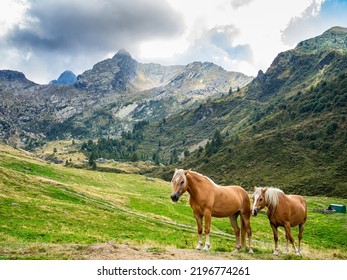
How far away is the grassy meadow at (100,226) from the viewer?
2480cm

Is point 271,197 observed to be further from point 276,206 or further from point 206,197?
point 206,197

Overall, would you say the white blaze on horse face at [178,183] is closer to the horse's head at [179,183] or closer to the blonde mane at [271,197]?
the horse's head at [179,183]

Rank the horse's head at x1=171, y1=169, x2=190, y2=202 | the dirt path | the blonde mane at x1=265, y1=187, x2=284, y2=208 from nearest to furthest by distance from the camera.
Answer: the dirt path
the horse's head at x1=171, y1=169, x2=190, y2=202
the blonde mane at x1=265, y1=187, x2=284, y2=208

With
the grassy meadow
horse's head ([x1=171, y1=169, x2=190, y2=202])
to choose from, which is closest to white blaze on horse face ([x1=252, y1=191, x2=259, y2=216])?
the grassy meadow

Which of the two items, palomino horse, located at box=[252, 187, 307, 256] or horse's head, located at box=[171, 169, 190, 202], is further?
palomino horse, located at box=[252, 187, 307, 256]

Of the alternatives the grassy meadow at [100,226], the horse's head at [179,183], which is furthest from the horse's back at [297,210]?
the horse's head at [179,183]

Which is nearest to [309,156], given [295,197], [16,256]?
[295,197]

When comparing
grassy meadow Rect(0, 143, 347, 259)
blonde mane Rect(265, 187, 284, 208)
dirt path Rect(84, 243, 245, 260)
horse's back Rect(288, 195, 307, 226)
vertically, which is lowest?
grassy meadow Rect(0, 143, 347, 259)

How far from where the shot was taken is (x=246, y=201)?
23375mm

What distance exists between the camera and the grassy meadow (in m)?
24.8

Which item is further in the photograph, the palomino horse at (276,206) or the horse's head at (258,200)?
the palomino horse at (276,206)

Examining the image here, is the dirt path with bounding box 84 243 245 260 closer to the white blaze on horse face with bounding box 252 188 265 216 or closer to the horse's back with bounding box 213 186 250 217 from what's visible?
the horse's back with bounding box 213 186 250 217

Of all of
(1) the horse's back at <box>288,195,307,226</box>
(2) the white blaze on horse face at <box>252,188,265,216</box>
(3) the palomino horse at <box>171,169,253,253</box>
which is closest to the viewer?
(3) the palomino horse at <box>171,169,253,253</box>

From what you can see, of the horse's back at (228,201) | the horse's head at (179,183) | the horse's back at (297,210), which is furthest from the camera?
the horse's back at (297,210)
